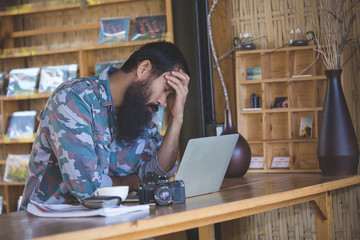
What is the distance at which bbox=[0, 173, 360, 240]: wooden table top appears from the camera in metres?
1.55

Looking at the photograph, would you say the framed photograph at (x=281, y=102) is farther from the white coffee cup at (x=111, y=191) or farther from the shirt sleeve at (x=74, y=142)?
the white coffee cup at (x=111, y=191)

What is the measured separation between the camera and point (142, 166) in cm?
261

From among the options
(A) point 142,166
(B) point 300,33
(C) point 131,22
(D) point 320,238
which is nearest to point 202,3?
(B) point 300,33

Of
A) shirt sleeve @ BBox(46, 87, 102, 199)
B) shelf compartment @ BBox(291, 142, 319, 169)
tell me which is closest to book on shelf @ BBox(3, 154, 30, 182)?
shelf compartment @ BBox(291, 142, 319, 169)

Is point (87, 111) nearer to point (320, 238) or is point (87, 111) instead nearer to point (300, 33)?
point (320, 238)

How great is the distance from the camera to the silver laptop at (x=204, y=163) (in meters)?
2.02

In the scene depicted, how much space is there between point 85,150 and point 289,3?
2009 millimetres

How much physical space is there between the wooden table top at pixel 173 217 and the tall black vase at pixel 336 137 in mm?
314

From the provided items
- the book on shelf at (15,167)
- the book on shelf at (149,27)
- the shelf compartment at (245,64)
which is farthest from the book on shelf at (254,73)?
the book on shelf at (15,167)

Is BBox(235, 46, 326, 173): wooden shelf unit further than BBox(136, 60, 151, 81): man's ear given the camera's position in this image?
Yes

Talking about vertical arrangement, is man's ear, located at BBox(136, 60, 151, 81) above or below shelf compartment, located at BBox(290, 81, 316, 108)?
above

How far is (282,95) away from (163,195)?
182 cm

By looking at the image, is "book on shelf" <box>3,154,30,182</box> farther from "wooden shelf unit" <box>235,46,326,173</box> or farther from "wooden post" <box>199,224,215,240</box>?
"wooden post" <box>199,224,215,240</box>

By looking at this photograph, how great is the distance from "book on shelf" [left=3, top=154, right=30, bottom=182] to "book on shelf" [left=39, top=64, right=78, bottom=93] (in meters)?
0.68
